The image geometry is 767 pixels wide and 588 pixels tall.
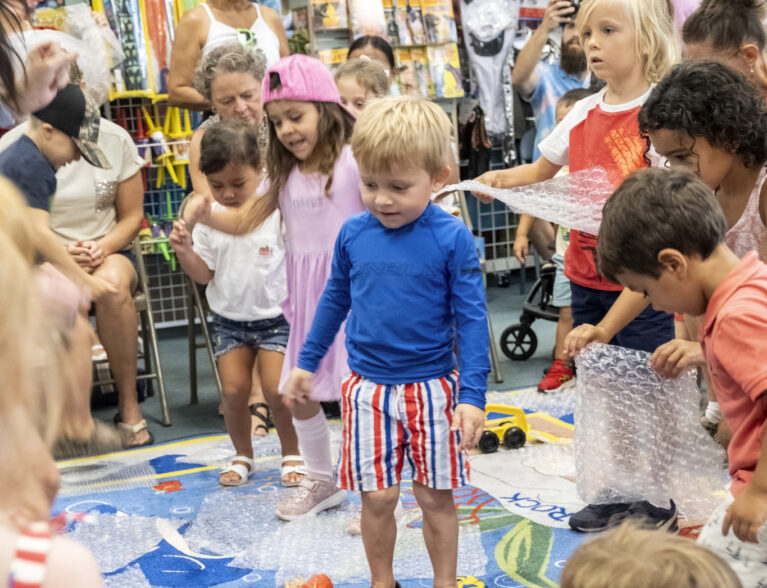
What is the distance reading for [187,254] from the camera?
9.70ft

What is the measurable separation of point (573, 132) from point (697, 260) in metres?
1.07

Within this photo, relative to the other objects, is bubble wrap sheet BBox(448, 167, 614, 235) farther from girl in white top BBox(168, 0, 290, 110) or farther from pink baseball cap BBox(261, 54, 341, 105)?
girl in white top BBox(168, 0, 290, 110)

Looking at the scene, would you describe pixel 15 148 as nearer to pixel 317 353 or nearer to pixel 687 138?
pixel 317 353

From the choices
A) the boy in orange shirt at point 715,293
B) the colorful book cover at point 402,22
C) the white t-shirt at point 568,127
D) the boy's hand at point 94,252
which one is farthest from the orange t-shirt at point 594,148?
the colorful book cover at point 402,22

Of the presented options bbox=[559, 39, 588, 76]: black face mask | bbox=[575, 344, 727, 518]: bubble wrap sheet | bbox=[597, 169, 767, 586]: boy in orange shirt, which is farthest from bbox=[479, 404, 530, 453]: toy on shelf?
bbox=[559, 39, 588, 76]: black face mask

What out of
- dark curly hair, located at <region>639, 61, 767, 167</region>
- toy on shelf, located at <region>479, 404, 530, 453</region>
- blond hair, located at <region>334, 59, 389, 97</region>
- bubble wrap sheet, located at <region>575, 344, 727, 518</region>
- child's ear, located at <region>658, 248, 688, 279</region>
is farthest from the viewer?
blond hair, located at <region>334, 59, 389, 97</region>

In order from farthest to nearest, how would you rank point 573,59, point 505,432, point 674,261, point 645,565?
point 573,59 → point 505,432 → point 674,261 → point 645,565

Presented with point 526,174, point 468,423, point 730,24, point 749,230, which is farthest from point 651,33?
point 468,423

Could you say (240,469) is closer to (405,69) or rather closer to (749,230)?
(749,230)

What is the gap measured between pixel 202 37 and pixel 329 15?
3.99 ft

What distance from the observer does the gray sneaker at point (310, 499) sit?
8.86ft

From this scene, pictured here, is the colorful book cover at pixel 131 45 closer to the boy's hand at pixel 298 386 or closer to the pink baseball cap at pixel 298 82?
the pink baseball cap at pixel 298 82

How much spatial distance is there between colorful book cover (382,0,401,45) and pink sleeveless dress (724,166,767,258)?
3.48 metres

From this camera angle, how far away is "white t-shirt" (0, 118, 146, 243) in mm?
3588
